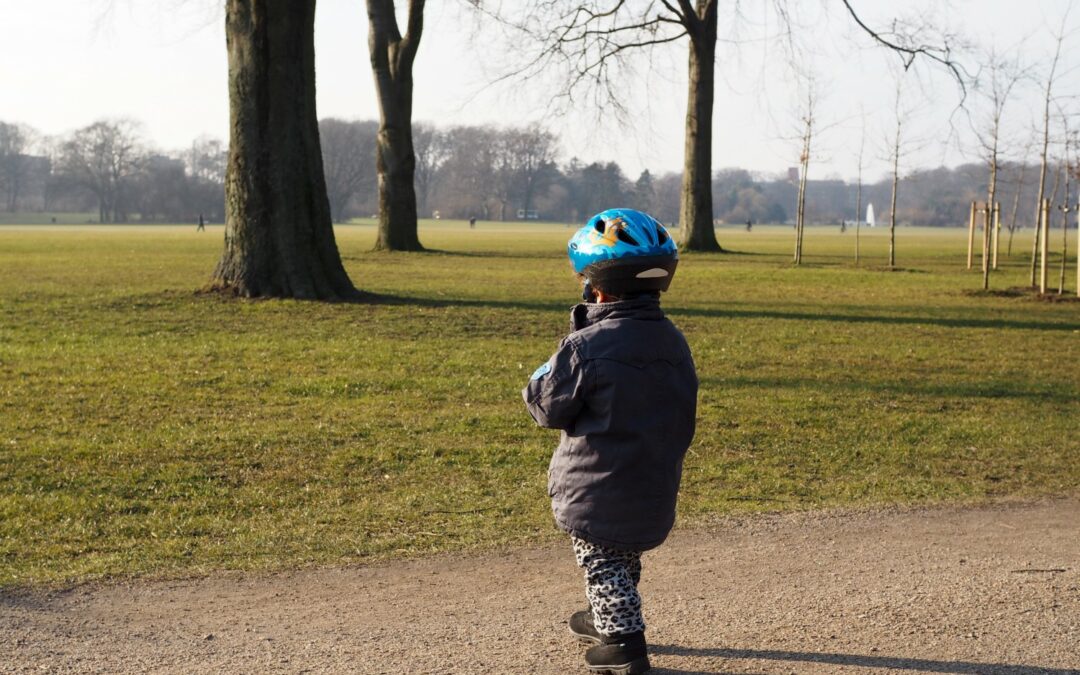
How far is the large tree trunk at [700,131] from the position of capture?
37.0 metres

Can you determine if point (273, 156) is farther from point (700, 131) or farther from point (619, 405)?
point (700, 131)

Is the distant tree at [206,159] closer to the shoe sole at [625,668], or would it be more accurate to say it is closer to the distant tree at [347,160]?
the distant tree at [347,160]

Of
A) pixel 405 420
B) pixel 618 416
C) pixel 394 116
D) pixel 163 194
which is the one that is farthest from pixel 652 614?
pixel 163 194

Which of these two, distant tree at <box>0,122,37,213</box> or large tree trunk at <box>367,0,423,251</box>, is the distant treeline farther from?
large tree trunk at <box>367,0,423,251</box>

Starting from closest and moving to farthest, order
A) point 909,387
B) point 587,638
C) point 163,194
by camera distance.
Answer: point 587,638 < point 909,387 < point 163,194

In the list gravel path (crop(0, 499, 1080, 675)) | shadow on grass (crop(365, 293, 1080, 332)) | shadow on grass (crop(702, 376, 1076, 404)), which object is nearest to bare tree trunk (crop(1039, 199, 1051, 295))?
shadow on grass (crop(365, 293, 1080, 332))

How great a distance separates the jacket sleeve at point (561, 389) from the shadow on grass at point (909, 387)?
7570 mm

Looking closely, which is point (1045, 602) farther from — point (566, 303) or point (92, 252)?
point (92, 252)

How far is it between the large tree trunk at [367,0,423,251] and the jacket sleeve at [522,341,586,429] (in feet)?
102

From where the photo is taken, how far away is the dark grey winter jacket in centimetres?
407

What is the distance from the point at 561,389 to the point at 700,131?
111 ft

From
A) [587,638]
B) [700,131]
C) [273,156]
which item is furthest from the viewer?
[700,131]

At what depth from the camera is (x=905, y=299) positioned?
72.4 ft

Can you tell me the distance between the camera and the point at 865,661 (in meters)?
4.36
